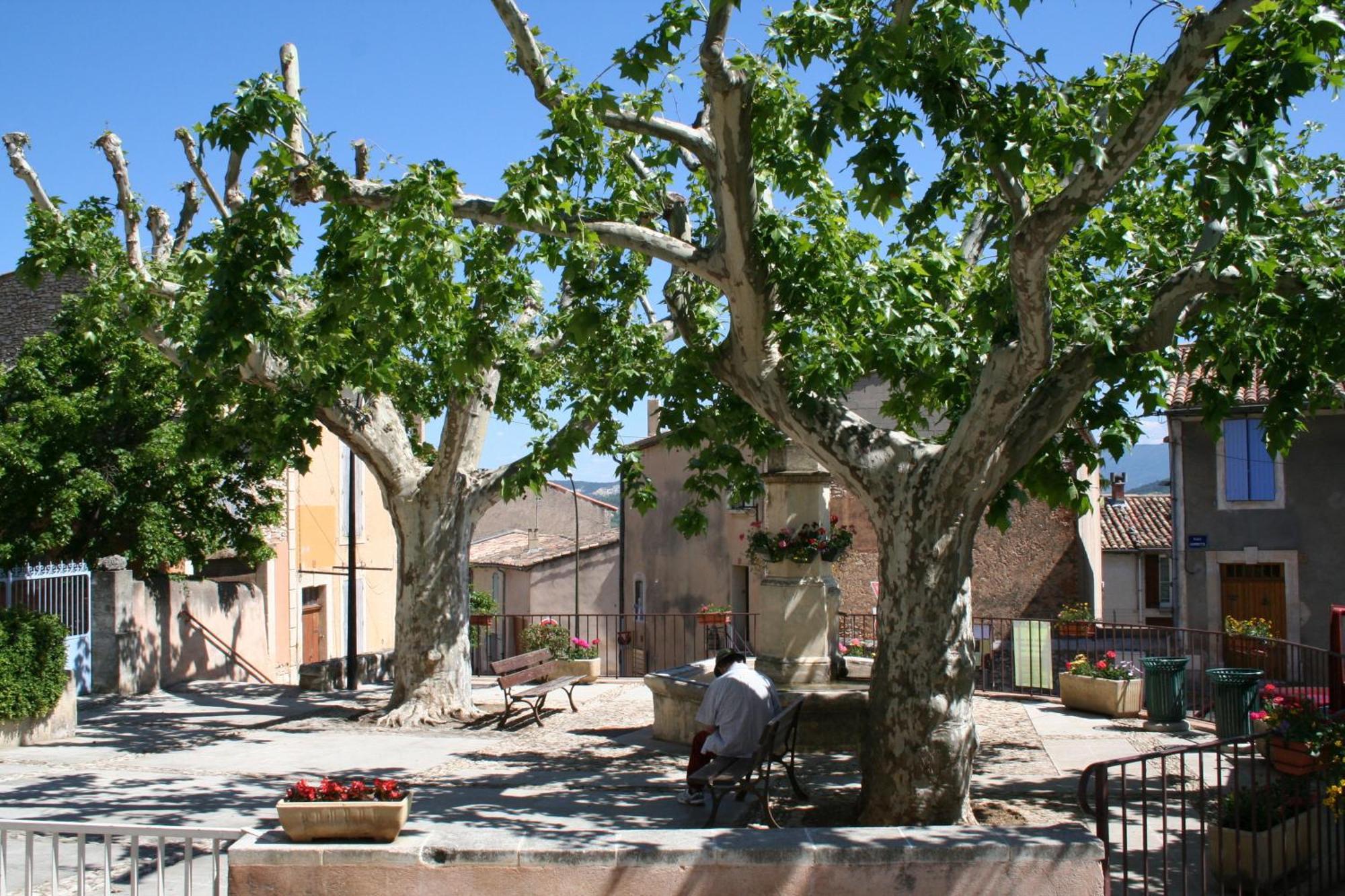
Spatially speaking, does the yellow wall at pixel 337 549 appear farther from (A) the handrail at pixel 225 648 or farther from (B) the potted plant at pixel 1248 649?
(B) the potted plant at pixel 1248 649

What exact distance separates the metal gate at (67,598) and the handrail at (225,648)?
2.30 meters

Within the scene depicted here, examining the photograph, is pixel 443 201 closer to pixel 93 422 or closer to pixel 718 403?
pixel 718 403

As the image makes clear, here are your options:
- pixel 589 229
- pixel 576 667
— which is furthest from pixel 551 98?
pixel 576 667

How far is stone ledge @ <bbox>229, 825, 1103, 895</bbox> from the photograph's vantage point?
6.19 meters

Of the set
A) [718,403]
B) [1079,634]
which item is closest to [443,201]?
[718,403]

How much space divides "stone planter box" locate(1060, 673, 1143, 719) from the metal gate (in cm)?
1195

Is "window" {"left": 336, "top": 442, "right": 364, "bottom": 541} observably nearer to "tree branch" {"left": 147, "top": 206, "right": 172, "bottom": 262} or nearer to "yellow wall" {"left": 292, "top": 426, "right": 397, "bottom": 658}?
"yellow wall" {"left": 292, "top": 426, "right": 397, "bottom": 658}

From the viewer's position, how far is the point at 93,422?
17812 mm

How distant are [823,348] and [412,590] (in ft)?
24.7

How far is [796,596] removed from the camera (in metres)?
12.2

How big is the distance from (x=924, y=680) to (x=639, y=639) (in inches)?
991

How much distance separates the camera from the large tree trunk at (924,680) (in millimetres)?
7742

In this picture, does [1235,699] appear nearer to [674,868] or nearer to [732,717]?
[732,717]

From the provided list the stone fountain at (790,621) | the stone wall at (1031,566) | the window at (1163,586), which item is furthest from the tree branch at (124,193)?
the window at (1163,586)
